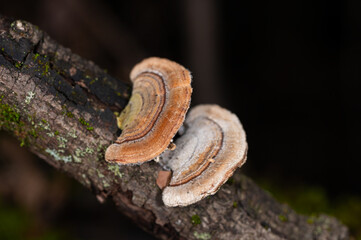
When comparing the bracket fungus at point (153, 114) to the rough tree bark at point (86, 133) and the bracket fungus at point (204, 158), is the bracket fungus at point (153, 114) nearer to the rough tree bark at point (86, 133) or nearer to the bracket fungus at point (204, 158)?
the rough tree bark at point (86, 133)

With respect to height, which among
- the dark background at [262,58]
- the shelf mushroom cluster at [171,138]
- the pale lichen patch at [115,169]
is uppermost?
the dark background at [262,58]

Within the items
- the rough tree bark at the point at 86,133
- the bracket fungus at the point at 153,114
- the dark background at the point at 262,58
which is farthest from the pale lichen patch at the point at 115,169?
the dark background at the point at 262,58

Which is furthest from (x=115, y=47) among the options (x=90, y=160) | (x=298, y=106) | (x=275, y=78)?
(x=90, y=160)

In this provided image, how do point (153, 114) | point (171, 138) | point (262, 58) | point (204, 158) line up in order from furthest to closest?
point (262, 58) < point (204, 158) < point (153, 114) < point (171, 138)

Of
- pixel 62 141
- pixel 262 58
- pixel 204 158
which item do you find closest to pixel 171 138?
pixel 204 158

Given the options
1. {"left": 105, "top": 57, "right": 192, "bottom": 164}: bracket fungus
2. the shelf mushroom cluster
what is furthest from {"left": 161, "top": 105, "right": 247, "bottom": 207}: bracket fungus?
{"left": 105, "top": 57, "right": 192, "bottom": 164}: bracket fungus

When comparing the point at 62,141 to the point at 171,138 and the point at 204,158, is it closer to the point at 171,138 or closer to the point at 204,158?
the point at 171,138

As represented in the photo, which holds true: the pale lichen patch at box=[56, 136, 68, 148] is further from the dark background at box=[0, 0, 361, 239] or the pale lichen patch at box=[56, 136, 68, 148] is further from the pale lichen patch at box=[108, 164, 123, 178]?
the dark background at box=[0, 0, 361, 239]
